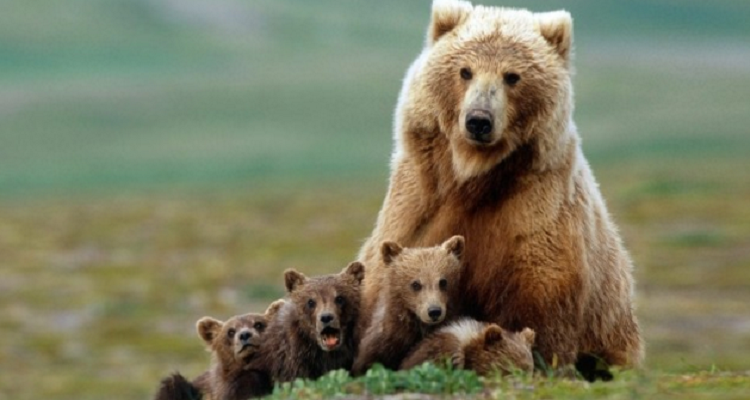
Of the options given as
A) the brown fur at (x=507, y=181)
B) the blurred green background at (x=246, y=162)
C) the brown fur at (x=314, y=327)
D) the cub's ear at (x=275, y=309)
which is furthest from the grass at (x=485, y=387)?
the blurred green background at (x=246, y=162)

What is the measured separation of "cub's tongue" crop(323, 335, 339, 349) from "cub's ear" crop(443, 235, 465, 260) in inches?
32.6

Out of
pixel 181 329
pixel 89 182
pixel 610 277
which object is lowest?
pixel 610 277

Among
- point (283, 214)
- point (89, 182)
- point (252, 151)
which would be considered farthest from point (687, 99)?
point (283, 214)

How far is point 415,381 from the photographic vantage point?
929 cm

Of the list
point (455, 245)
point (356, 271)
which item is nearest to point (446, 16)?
point (455, 245)

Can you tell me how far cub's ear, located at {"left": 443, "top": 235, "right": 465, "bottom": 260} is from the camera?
10.4 meters

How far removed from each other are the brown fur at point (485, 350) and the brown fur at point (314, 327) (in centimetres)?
57

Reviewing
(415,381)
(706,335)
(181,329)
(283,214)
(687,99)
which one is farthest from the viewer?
(687,99)

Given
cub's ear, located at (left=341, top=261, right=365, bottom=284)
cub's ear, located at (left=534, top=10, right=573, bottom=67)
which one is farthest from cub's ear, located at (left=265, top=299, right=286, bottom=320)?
cub's ear, located at (left=534, top=10, right=573, bottom=67)

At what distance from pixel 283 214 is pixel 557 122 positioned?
47.8m

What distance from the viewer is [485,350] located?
32.4 ft

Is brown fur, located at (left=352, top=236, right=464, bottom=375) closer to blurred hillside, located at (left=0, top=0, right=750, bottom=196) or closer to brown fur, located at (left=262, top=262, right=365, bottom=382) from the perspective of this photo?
brown fur, located at (left=262, top=262, right=365, bottom=382)

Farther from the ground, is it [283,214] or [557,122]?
[283,214]

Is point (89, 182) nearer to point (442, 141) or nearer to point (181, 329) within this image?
point (181, 329)
